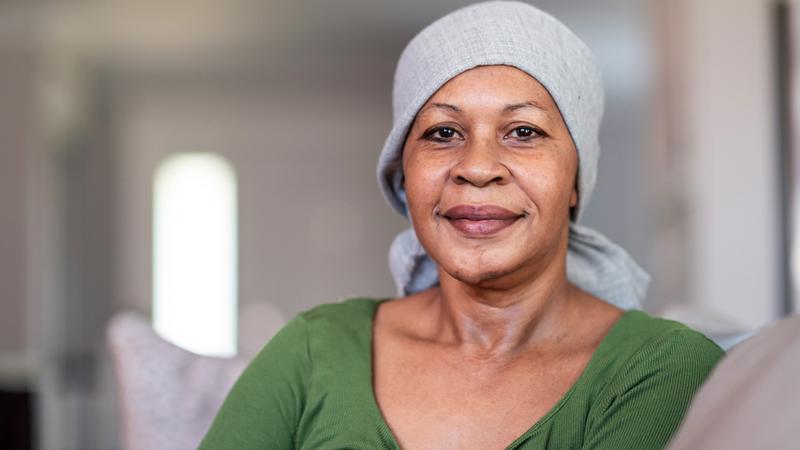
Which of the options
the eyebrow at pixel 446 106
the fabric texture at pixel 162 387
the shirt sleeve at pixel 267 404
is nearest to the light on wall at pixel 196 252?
the fabric texture at pixel 162 387

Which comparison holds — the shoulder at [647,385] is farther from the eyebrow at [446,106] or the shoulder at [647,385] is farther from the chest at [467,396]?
the eyebrow at [446,106]

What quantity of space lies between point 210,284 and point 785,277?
20.8ft

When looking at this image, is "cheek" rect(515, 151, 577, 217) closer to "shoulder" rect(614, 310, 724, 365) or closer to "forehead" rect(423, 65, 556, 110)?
"forehead" rect(423, 65, 556, 110)

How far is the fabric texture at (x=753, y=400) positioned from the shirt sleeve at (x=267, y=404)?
2.55ft

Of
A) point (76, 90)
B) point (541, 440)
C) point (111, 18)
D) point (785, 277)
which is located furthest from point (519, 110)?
point (76, 90)

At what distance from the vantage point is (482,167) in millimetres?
1440

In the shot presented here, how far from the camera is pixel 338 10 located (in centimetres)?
612

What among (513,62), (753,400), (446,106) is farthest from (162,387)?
(753,400)

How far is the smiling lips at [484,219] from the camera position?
57.0 inches

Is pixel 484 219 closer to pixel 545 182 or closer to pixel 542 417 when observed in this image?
pixel 545 182

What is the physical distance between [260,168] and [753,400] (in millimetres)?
8408

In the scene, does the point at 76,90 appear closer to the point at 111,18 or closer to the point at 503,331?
the point at 111,18

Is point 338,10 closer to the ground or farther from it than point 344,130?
farther from it

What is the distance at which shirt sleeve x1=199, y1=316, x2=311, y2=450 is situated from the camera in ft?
4.89
